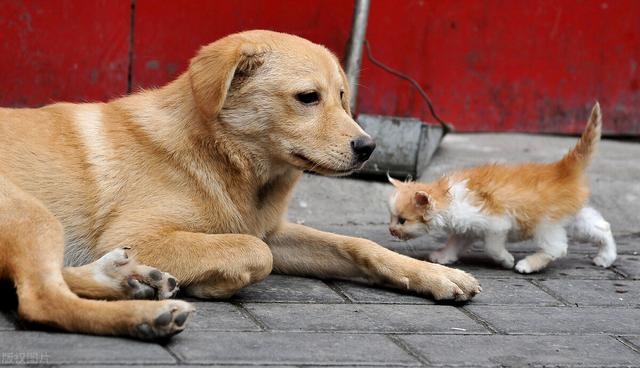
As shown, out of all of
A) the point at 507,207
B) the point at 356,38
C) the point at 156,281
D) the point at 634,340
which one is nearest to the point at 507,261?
the point at 507,207

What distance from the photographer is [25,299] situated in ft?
12.8

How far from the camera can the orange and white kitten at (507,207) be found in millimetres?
5270

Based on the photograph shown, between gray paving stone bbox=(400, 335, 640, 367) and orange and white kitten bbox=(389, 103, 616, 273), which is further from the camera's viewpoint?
orange and white kitten bbox=(389, 103, 616, 273)

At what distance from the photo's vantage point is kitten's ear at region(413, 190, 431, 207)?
5.32 meters

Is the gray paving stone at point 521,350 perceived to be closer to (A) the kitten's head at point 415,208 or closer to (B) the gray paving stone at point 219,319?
(B) the gray paving stone at point 219,319

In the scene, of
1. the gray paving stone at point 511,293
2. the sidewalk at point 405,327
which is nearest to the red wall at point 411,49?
the sidewalk at point 405,327

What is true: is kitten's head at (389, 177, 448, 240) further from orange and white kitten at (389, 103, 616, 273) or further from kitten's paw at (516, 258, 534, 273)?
kitten's paw at (516, 258, 534, 273)

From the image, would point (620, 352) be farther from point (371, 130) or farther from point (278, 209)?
point (371, 130)

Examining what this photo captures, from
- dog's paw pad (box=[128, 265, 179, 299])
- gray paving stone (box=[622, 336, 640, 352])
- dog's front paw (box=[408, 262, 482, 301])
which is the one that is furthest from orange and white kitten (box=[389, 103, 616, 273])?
dog's paw pad (box=[128, 265, 179, 299])

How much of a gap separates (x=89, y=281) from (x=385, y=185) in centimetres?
290

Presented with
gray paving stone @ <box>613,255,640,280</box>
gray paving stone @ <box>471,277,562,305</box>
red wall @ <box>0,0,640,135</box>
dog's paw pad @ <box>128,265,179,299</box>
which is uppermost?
red wall @ <box>0,0,640,135</box>

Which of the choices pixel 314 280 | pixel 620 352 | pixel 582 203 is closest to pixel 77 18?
pixel 314 280

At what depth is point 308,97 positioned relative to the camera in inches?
186

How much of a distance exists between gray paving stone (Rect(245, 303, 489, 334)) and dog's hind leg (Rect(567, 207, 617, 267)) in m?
1.20
